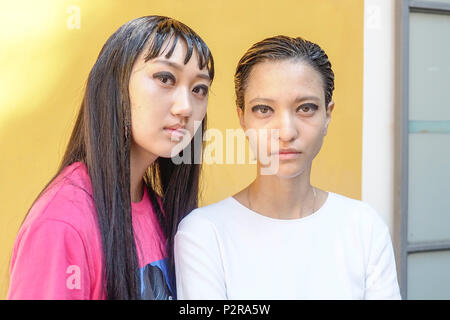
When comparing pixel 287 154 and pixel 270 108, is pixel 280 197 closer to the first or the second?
pixel 287 154

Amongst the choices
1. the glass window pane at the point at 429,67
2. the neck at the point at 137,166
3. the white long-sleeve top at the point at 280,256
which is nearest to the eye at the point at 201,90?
the neck at the point at 137,166

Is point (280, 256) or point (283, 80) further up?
point (283, 80)

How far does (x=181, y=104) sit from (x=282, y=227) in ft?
1.53

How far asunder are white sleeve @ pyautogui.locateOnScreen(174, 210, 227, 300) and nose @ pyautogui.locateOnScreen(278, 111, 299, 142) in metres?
0.33

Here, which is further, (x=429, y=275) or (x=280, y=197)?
(x=429, y=275)

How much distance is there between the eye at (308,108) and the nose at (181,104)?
1.04 feet

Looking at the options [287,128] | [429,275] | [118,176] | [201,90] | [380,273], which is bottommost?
[429,275]

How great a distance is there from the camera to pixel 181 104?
1.41 metres

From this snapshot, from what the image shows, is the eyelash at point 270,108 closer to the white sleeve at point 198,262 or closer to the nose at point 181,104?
the nose at point 181,104

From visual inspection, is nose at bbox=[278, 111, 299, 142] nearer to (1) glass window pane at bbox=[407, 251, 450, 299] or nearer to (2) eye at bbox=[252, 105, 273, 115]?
(2) eye at bbox=[252, 105, 273, 115]

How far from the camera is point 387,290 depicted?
1489 mm

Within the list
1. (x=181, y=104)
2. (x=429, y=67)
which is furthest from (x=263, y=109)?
(x=429, y=67)
